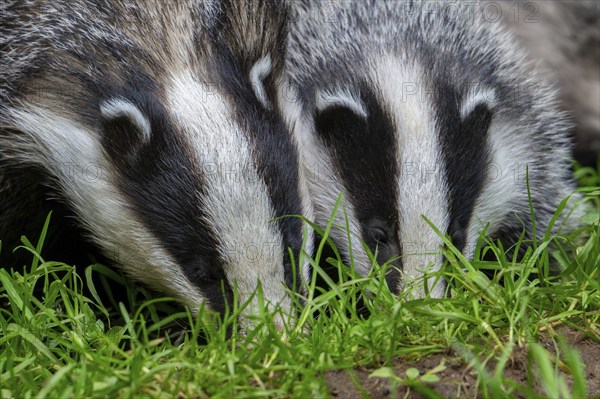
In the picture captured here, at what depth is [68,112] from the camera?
359 cm

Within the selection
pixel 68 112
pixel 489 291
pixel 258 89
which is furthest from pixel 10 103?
pixel 489 291

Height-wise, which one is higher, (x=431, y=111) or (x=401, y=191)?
(x=431, y=111)

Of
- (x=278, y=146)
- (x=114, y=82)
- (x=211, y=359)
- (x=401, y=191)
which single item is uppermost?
(x=114, y=82)

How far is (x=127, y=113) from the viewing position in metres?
3.41

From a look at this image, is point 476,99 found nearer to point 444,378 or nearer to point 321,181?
point 321,181

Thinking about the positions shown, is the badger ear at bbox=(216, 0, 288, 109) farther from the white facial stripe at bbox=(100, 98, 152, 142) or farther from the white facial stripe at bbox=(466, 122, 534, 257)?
the white facial stripe at bbox=(466, 122, 534, 257)

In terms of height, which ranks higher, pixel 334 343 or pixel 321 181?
pixel 321 181

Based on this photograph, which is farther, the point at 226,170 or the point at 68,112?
the point at 68,112

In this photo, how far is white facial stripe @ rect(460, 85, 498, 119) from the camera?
12.6 ft

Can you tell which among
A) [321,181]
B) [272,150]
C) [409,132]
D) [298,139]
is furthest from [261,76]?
[409,132]

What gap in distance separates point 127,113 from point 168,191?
363 millimetres

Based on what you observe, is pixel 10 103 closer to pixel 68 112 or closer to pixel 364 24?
pixel 68 112

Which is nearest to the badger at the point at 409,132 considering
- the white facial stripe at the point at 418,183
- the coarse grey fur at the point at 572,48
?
the white facial stripe at the point at 418,183

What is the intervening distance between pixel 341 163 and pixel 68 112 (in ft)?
4.03
